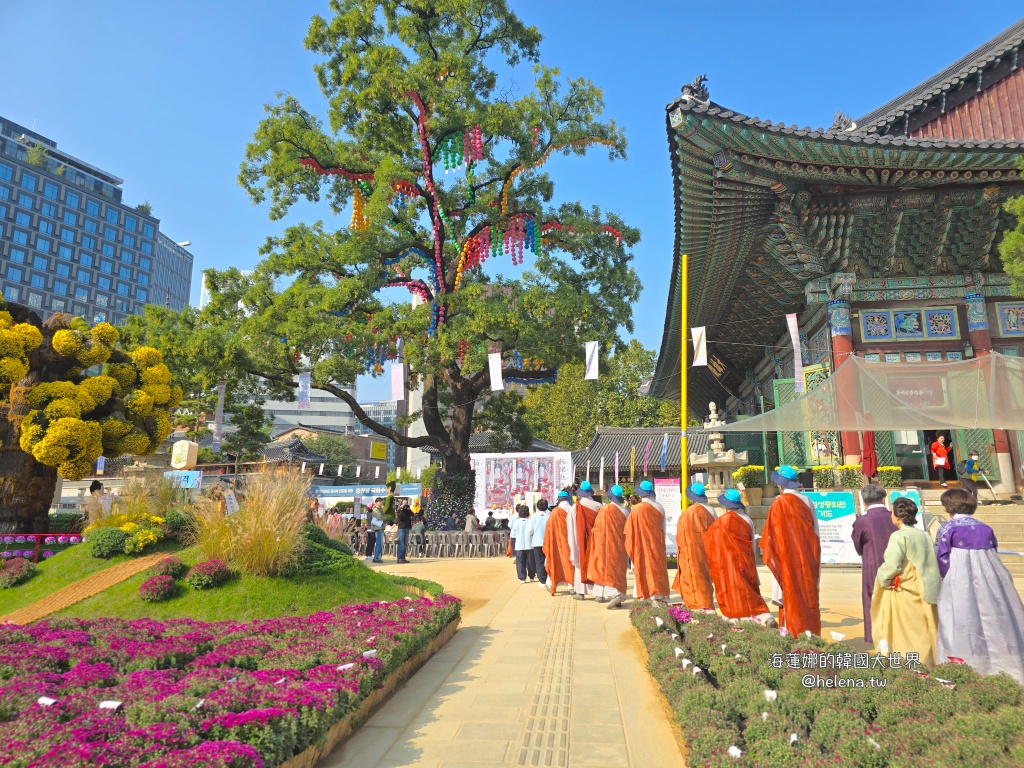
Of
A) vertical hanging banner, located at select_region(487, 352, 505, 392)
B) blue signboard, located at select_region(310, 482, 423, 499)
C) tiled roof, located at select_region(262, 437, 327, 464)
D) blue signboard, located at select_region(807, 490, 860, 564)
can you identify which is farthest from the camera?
tiled roof, located at select_region(262, 437, 327, 464)

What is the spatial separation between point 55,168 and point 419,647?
253 feet

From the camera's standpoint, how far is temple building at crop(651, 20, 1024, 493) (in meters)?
11.3

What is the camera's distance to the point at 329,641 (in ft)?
14.8

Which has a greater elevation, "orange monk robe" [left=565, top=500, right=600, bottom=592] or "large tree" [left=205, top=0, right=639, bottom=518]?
"large tree" [left=205, top=0, right=639, bottom=518]

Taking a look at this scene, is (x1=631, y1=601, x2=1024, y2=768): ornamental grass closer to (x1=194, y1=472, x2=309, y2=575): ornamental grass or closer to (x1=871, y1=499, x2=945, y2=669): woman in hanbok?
(x1=871, y1=499, x2=945, y2=669): woman in hanbok

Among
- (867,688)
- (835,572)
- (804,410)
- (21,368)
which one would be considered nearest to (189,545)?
(21,368)

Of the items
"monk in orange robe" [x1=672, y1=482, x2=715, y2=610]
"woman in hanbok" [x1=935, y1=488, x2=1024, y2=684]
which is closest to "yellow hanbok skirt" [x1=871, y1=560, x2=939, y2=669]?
"woman in hanbok" [x1=935, y1=488, x2=1024, y2=684]

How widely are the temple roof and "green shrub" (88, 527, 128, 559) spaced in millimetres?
15150

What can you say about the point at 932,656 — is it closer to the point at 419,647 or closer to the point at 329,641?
the point at 419,647

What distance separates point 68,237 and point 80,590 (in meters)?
71.0

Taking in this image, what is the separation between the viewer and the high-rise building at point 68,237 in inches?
2295

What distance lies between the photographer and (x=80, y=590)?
22.6ft

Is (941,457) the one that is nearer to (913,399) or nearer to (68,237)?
(913,399)

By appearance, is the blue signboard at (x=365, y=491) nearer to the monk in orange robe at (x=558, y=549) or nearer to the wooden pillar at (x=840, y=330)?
the monk in orange robe at (x=558, y=549)
